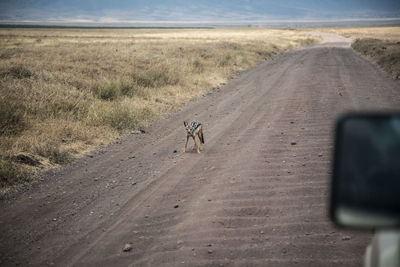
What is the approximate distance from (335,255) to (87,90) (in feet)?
38.3

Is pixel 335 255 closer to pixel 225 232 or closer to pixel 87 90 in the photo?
pixel 225 232

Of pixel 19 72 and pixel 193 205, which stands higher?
pixel 19 72

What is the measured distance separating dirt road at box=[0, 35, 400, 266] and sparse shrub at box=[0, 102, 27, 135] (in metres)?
2.16

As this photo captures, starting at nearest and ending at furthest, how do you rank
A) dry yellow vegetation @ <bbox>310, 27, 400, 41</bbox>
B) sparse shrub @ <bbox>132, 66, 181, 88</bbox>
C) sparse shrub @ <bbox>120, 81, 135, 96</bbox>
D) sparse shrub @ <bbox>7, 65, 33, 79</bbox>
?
sparse shrub @ <bbox>120, 81, 135, 96</bbox>, sparse shrub @ <bbox>7, 65, 33, 79</bbox>, sparse shrub @ <bbox>132, 66, 181, 88</bbox>, dry yellow vegetation @ <bbox>310, 27, 400, 41</bbox>

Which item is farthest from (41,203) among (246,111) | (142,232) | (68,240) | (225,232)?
(246,111)

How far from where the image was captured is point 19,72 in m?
14.6

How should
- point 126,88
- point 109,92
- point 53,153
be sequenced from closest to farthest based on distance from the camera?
point 53,153, point 109,92, point 126,88

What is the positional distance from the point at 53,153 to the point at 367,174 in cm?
725

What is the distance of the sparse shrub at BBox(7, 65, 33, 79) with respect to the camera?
14256 mm

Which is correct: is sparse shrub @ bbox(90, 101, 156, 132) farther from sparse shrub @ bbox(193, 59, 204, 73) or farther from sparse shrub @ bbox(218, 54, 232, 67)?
sparse shrub @ bbox(218, 54, 232, 67)

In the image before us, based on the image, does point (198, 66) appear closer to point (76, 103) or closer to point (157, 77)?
point (157, 77)

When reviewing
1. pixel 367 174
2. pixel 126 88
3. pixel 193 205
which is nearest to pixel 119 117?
pixel 126 88

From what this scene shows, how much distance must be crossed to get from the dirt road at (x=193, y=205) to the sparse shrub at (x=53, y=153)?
38 centimetres

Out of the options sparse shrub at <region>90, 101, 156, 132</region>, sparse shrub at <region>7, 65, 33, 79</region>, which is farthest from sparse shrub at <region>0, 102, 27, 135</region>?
sparse shrub at <region>7, 65, 33, 79</region>
